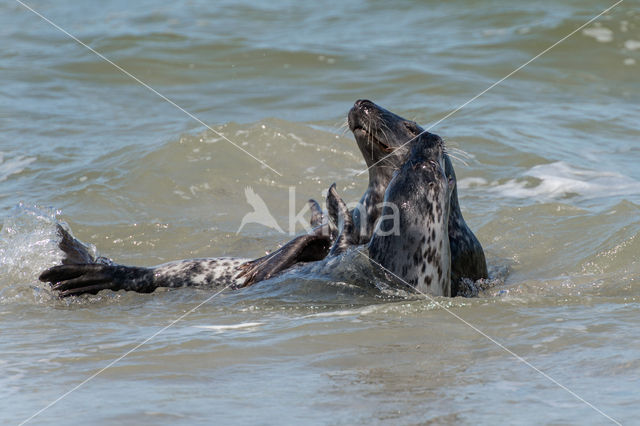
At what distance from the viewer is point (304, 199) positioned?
8461mm

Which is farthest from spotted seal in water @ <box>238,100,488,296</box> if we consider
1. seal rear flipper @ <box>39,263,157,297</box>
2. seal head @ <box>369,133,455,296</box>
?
seal rear flipper @ <box>39,263,157,297</box>

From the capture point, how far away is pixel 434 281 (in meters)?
5.12

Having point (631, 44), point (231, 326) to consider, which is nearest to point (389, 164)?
point (231, 326)

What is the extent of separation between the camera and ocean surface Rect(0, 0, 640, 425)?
11.7 ft

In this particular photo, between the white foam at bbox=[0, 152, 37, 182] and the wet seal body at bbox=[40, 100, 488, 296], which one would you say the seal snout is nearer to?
the wet seal body at bbox=[40, 100, 488, 296]

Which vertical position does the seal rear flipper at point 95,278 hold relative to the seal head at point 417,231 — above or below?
below

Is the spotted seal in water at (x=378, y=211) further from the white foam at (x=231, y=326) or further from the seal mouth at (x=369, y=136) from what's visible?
the white foam at (x=231, y=326)

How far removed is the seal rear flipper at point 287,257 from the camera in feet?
18.7

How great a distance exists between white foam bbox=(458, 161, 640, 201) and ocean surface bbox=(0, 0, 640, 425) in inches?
1.4

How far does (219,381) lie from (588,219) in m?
4.45

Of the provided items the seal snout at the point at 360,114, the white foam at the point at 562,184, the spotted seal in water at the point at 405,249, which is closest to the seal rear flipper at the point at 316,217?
the spotted seal in water at the point at 405,249

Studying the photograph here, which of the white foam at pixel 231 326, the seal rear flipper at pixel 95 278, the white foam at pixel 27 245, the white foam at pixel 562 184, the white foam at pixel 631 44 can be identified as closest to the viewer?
the white foam at pixel 231 326

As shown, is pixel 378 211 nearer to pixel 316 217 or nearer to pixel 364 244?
pixel 364 244

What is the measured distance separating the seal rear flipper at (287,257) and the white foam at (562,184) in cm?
288
